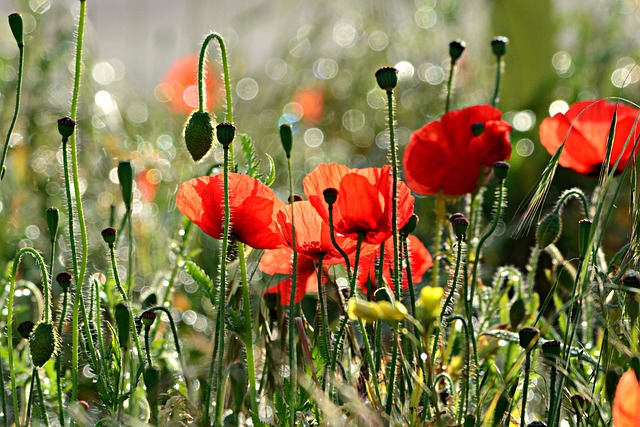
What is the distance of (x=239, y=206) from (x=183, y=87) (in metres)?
1.88

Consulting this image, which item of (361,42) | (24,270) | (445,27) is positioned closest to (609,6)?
(445,27)

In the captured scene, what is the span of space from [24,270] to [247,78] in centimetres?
141

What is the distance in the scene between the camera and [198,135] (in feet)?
3.34

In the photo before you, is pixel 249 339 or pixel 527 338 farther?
pixel 249 339

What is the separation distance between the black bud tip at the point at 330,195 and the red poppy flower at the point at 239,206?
0.09 meters

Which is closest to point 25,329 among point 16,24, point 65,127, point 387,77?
point 65,127

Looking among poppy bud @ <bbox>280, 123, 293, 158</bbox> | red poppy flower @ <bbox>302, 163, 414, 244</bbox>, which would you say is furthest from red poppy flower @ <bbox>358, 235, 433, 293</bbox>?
poppy bud @ <bbox>280, 123, 293, 158</bbox>

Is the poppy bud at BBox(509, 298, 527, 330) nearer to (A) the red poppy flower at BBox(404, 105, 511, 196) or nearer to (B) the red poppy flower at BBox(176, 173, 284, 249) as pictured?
(A) the red poppy flower at BBox(404, 105, 511, 196)

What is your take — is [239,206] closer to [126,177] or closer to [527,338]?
[126,177]

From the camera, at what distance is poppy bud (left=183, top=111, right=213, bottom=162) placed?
1.02 metres

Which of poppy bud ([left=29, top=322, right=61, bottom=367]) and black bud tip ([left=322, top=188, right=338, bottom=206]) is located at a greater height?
black bud tip ([left=322, top=188, right=338, bottom=206])

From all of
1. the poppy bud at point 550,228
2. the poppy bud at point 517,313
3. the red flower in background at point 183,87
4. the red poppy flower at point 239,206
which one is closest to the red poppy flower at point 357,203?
the red poppy flower at point 239,206

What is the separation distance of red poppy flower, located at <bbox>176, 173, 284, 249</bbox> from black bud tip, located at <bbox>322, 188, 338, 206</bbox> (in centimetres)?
9

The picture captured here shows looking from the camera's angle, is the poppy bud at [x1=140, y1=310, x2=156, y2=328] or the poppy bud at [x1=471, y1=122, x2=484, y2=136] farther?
the poppy bud at [x1=471, y1=122, x2=484, y2=136]
